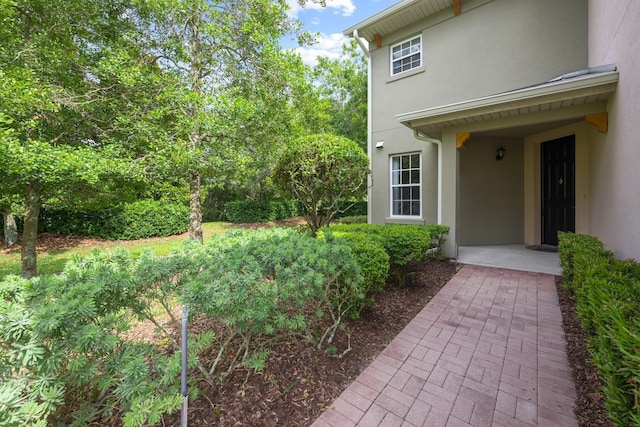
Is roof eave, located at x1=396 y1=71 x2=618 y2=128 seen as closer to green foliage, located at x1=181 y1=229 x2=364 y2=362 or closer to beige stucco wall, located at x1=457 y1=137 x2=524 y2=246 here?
beige stucco wall, located at x1=457 y1=137 x2=524 y2=246

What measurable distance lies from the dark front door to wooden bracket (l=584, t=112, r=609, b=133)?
2.28 meters

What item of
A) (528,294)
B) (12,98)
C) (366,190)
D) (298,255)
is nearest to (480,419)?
(298,255)

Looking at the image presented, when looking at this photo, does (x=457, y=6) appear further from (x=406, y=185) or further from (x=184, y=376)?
(x=184, y=376)

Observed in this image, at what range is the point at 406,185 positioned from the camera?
7895 mm

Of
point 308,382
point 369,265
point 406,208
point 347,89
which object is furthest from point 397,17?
point 308,382

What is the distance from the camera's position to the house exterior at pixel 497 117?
14.5ft

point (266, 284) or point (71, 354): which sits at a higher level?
point (266, 284)

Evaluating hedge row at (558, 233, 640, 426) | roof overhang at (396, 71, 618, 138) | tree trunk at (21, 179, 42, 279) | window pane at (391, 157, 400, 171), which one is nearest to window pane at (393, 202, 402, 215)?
window pane at (391, 157, 400, 171)

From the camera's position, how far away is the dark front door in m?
6.39

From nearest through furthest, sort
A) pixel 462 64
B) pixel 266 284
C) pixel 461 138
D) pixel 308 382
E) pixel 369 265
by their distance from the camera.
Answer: pixel 266 284 < pixel 308 382 < pixel 369 265 < pixel 461 138 < pixel 462 64

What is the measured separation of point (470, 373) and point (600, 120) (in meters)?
4.85

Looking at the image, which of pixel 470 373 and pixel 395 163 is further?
pixel 395 163

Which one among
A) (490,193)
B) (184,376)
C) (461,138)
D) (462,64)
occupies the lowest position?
(184,376)

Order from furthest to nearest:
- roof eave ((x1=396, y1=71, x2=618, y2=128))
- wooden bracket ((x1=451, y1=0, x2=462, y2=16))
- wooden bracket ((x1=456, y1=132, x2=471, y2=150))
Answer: wooden bracket ((x1=451, y1=0, x2=462, y2=16)) → wooden bracket ((x1=456, y1=132, x2=471, y2=150)) → roof eave ((x1=396, y1=71, x2=618, y2=128))
